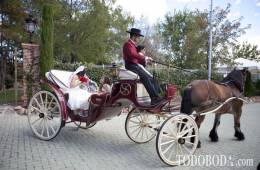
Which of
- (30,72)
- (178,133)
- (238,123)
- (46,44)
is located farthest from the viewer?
(46,44)

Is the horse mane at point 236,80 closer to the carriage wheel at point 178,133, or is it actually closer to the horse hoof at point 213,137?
the horse hoof at point 213,137

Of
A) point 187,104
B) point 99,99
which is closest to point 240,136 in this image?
point 187,104

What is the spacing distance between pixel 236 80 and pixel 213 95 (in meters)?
1.13

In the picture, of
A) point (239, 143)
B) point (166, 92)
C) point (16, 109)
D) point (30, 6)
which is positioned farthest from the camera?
point (30, 6)

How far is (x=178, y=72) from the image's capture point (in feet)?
57.5

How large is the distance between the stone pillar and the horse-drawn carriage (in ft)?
15.0

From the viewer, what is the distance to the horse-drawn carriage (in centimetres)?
533

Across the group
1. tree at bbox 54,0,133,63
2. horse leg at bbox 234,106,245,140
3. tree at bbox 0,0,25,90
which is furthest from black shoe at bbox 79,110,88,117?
tree at bbox 54,0,133,63

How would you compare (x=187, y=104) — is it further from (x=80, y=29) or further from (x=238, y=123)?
(x=80, y=29)

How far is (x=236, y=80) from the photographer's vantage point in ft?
24.0

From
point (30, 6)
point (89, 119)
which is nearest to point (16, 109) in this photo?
point (89, 119)

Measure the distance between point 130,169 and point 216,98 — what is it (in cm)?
262

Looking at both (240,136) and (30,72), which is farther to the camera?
(30,72)

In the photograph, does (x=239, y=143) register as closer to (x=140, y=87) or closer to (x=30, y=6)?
(x=140, y=87)
